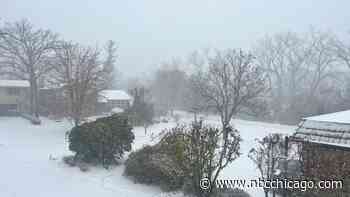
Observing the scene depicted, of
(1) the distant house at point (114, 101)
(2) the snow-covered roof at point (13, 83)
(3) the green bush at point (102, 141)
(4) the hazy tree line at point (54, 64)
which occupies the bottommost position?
(1) the distant house at point (114, 101)

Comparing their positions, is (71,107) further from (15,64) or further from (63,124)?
(15,64)

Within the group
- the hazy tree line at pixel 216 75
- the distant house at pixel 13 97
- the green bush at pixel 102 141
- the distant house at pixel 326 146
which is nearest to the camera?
the distant house at pixel 326 146

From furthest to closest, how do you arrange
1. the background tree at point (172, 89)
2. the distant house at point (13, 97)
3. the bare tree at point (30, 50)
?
the background tree at point (172, 89), the distant house at point (13, 97), the bare tree at point (30, 50)

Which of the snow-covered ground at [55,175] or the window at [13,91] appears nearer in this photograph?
the snow-covered ground at [55,175]

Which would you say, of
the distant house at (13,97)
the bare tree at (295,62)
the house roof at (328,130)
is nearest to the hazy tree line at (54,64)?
the distant house at (13,97)

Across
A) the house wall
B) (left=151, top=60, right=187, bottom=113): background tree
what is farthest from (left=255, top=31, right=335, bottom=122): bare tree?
the house wall

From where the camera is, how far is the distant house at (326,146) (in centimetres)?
762

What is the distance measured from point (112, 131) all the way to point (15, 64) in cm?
2628

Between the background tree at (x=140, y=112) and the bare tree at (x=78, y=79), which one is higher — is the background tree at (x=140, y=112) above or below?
→ below

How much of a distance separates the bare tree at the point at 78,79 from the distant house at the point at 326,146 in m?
18.8

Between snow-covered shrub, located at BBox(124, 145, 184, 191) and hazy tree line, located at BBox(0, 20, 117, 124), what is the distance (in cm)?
1281

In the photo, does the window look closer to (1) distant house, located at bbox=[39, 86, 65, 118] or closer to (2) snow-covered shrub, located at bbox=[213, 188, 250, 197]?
(1) distant house, located at bbox=[39, 86, 65, 118]

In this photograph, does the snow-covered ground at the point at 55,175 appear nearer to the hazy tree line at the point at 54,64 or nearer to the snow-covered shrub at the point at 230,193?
the snow-covered shrub at the point at 230,193

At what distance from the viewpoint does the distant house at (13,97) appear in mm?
34688
